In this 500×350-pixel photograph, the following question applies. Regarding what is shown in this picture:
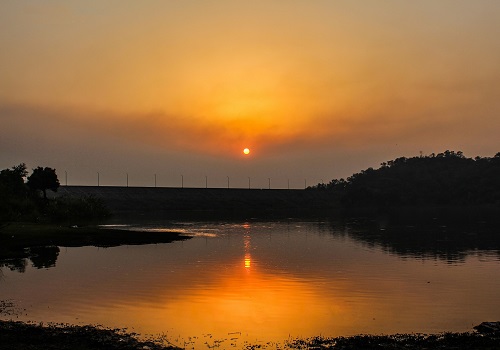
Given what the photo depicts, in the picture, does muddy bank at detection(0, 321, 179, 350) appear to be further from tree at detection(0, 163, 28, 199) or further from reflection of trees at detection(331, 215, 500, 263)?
tree at detection(0, 163, 28, 199)

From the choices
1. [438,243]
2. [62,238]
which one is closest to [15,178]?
[62,238]

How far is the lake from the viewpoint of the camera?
30.6m

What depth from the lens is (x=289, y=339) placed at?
2728 cm

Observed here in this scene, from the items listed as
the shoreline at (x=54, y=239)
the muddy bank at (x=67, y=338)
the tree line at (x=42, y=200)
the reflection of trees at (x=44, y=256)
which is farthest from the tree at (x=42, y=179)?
the muddy bank at (x=67, y=338)

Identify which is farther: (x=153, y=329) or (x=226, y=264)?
(x=226, y=264)

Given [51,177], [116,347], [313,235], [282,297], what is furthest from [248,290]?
[51,177]

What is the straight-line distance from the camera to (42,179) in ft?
416

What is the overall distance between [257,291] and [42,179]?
9757 centimetres

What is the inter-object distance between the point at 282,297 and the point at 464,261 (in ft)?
103

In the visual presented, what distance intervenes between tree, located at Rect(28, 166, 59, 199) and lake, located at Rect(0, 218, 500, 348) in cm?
5985

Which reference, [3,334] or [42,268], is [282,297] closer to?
[3,334]

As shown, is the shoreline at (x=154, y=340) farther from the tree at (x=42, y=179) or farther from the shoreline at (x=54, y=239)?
the tree at (x=42, y=179)

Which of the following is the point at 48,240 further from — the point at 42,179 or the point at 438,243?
the point at 438,243

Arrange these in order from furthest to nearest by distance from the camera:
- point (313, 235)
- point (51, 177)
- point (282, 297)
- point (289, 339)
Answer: point (51, 177)
point (313, 235)
point (282, 297)
point (289, 339)
